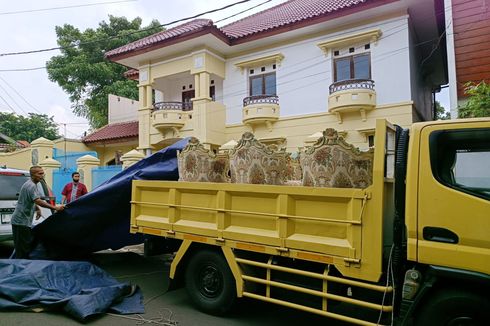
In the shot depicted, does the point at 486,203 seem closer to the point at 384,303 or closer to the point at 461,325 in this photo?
the point at 461,325

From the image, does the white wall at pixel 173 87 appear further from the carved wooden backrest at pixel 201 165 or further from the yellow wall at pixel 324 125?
the carved wooden backrest at pixel 201 165

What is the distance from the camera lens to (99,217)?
5.43 meters

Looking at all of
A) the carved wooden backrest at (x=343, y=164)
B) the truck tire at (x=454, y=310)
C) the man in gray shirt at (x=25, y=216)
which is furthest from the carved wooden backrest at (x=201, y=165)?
the truck tire at (x=454, y=310)

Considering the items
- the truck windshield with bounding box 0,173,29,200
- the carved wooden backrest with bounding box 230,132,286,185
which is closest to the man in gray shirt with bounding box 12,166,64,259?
the truck windshield with bounding box 0,173,29,200

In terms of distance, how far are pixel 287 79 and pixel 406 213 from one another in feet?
35.4

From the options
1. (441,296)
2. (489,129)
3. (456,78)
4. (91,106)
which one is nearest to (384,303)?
(441,296)

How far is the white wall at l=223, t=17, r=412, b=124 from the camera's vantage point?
11.0 m

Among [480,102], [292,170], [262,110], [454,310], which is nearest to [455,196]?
[454,310]

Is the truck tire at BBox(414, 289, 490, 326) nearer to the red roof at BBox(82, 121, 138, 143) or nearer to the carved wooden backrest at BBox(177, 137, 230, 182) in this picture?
the carved wooden backrest at BBox(177, 137, 230, 182)

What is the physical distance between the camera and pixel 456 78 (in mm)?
7691

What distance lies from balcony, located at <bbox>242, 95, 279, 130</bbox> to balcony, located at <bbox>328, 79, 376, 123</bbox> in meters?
2.41

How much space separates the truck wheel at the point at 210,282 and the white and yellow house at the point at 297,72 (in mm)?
7759

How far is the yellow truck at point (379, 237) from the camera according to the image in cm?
259

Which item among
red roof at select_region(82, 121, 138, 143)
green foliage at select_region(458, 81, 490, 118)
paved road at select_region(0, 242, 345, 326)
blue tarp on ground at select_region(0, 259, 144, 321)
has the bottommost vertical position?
paved road at select_region(0, 242, 345, 326)
